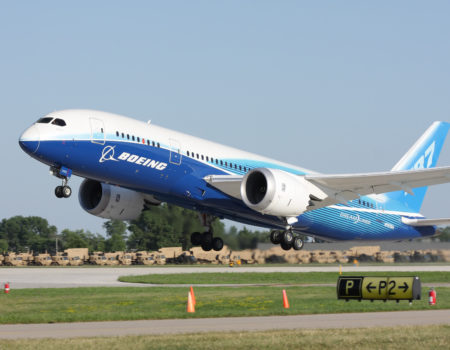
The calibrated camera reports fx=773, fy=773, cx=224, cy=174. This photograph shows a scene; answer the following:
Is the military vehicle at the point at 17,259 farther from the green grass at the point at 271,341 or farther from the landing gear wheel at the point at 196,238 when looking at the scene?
the green grass at the point at 271,341

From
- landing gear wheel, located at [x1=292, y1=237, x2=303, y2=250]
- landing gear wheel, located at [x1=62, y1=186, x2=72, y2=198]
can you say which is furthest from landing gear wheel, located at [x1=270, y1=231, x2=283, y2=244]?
landing gear wheel, located at [x1=62, y1=186, x2=72, y2=198]

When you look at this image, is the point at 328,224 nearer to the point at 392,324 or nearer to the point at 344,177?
the point at 344,177

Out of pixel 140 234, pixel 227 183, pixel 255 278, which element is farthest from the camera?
pixel 140 234

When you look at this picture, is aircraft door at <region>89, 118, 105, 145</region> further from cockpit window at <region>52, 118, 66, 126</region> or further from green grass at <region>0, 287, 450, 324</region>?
green grass at <region>0, 287, 450, 324</region>

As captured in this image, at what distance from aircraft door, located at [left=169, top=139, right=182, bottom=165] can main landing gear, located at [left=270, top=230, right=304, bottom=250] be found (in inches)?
313

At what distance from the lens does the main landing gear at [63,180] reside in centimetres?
3340

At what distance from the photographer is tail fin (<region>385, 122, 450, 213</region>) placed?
50000 mm

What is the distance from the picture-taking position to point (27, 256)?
291ft

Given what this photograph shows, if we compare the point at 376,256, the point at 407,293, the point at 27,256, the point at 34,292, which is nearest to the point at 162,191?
the point at 34,292

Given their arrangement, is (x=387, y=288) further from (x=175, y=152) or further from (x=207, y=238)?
(x=207, y=238)

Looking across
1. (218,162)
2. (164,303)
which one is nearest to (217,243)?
(218,162)

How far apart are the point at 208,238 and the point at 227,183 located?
8.86m

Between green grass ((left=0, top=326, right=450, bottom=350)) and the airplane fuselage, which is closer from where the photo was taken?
green grass ((left=0, top=326, right=450, bottom=350))

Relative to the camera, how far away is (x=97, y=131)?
1320 inches
